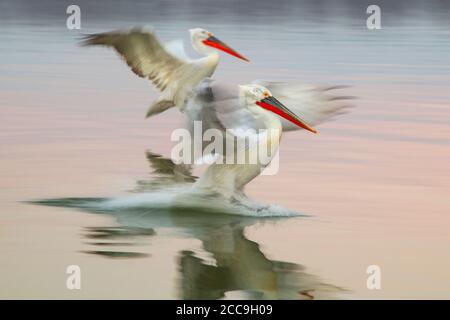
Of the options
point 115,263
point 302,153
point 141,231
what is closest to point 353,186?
point 302,153

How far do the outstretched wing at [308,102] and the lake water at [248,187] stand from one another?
1.31 feet

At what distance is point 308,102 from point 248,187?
0.83 m

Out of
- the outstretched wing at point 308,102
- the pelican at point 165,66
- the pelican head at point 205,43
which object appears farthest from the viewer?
the pelican head at point 205,43

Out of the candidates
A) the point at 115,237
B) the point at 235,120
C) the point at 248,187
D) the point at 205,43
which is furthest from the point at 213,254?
the point at 205,43

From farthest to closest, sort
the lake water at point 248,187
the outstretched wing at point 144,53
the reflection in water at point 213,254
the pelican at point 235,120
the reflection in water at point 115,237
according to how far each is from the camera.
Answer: the outstretched wing at point 144,53
the pelican at point 235,120
the reflection in water at point 115,237
the lake water at point 248,187
the reflection in water at point 213,254

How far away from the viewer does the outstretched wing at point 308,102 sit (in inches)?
388

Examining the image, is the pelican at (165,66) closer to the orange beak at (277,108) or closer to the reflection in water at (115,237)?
the orange beak at (277,108)

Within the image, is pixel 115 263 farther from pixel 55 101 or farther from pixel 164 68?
pixel 55 101

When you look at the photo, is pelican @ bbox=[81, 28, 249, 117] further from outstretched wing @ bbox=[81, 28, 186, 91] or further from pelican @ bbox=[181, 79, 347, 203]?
pelican @ bbox=[181, 79, 347, 203]

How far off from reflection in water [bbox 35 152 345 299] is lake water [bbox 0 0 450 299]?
16mm

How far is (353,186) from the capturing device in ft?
31.3

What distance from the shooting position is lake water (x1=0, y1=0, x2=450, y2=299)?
7324 millimetres

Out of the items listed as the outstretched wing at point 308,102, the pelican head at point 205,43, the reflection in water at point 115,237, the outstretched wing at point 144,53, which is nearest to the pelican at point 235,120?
the outstretched wing at point 308,102

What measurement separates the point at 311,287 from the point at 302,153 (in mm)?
3611
